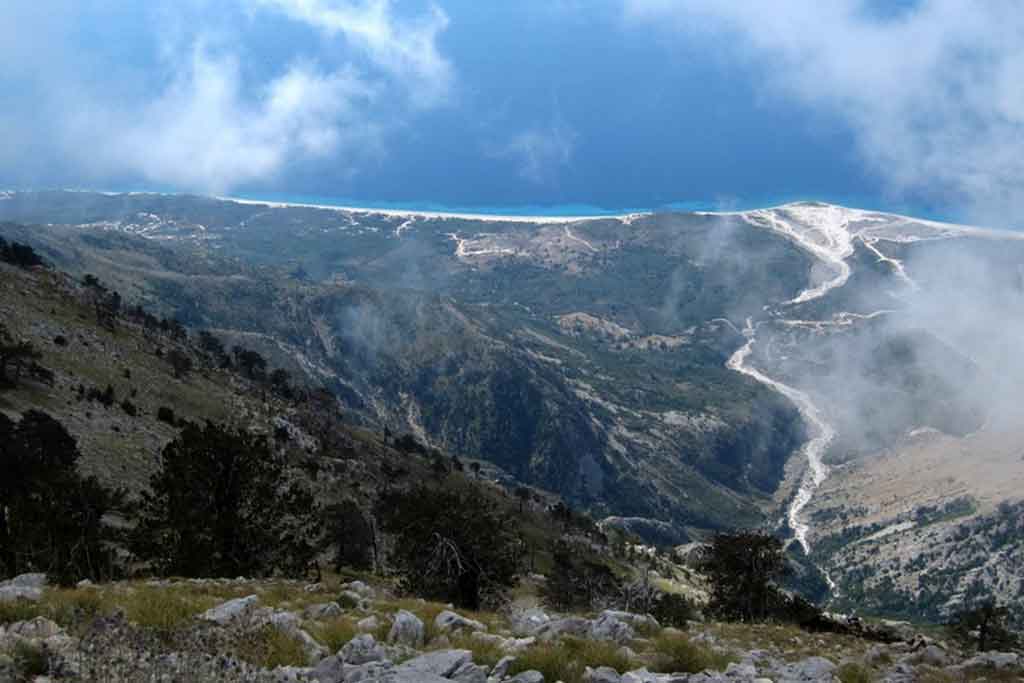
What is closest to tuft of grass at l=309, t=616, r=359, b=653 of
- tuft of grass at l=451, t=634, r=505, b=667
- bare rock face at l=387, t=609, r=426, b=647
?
bare rock face at l=387, t=609, r=426, b=647

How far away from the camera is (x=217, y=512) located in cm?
4272

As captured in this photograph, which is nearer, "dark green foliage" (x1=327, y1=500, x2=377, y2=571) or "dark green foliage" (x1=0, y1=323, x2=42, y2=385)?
"dark green foliage" (x1=327, y1=500, x2=377, y2=571)

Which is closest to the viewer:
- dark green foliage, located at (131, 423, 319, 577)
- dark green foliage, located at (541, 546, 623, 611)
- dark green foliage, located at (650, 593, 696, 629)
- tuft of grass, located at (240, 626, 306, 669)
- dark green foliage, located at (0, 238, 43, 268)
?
tuft of grass, located at (240, 626, 306, 669)

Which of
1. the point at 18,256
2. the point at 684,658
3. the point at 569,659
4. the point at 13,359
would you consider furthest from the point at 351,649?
the point at 18,256

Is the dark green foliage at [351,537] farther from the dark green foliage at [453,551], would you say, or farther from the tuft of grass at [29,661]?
the tuft of grass at [29,661]

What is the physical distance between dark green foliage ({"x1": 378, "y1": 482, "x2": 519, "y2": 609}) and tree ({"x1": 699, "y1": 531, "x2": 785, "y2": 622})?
42.6m

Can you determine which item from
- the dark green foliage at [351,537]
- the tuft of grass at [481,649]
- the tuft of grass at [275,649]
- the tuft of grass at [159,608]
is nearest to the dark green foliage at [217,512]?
the tuft of grass at [159,608]

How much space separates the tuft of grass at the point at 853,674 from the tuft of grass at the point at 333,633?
10160 mm

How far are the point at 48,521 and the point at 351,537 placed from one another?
63767 millimetres

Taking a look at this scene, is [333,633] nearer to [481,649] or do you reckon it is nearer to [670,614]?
[481,649]

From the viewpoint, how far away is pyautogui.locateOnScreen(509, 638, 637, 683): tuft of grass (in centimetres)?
1280

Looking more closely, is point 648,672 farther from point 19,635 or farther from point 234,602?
point 19,635

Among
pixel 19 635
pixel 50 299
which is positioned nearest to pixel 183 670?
pixel 19 635

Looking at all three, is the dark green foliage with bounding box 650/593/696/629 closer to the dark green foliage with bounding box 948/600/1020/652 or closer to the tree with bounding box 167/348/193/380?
the dark green foliage with bounding box 948/600/1020/652
